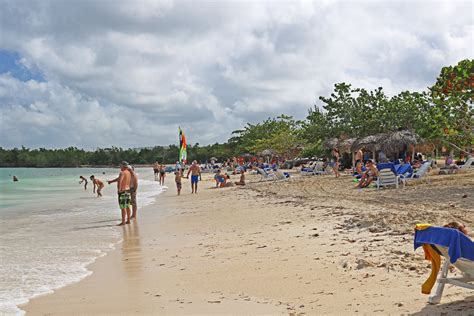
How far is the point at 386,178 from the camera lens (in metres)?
12.7

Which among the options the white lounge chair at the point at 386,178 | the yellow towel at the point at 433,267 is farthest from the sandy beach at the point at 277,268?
the white lounge chair at the point at 386,178

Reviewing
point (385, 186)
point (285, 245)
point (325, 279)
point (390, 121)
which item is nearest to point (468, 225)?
point (285, 245)

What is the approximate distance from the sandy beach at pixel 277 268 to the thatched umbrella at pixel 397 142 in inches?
479

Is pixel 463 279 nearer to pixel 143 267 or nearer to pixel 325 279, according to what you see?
pixel 325 279

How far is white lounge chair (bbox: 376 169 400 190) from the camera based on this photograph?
12698 millimetres

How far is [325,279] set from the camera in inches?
172

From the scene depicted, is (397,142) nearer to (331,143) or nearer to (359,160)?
(359,160)

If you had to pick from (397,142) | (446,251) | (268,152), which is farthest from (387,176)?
(268,152)

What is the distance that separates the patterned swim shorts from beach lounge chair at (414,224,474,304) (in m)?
7.62

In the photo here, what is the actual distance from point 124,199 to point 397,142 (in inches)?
572

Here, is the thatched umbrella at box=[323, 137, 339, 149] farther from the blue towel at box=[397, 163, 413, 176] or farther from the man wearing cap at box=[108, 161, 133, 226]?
the man wearing cap at box=[108, 161, 133, 226]

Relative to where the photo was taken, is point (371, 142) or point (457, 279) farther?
point (371, 142)

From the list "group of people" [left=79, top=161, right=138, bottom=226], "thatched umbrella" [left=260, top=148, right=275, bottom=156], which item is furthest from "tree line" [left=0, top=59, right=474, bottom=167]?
"group of people" [left=79, top=161, right=138, bottom=226]

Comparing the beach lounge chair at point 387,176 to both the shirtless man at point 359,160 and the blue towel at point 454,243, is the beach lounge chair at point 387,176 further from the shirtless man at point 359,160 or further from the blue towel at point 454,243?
the blue towel at point 454,243
